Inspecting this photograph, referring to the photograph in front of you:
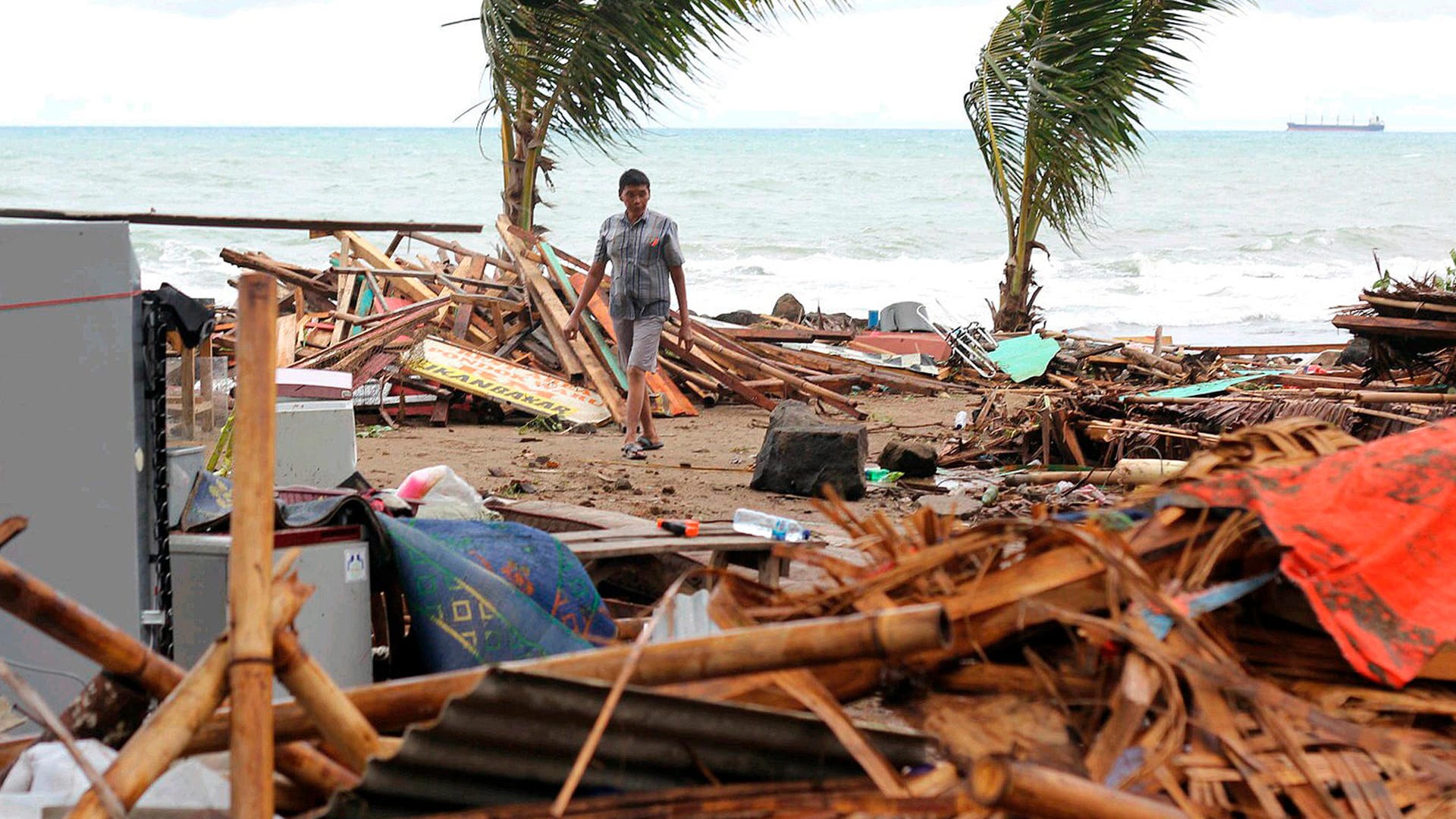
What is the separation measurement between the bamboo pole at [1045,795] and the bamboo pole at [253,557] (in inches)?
39.7

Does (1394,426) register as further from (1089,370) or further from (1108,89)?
(1108,89)

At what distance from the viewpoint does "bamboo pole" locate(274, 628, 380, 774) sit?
1.98 m

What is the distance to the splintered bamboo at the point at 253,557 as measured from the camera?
74.9 inches

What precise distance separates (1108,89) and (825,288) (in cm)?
1626

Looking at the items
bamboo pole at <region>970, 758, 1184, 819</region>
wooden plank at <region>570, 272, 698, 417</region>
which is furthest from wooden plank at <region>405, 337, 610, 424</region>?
bamboo pole at <region>970, 758, 1184, 819</region>

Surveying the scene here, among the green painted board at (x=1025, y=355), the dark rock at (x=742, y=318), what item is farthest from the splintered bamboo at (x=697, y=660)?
the dark rock at (x=742, y=318)

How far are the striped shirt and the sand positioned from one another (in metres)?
1.04

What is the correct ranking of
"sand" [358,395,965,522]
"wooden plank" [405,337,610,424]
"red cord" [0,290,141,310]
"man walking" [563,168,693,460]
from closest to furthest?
1. "red cord" [0,290,141,310]
2. "sand" [358,395,965,522]
3. "man walking" [563,168,693,460]
4. "wooden plank" [405,337,610,424]

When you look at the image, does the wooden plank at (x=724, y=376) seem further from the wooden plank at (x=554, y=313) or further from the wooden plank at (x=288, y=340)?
the wooden plank at (x=288, y=340)

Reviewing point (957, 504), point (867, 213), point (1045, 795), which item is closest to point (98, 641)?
point (1045, 795)

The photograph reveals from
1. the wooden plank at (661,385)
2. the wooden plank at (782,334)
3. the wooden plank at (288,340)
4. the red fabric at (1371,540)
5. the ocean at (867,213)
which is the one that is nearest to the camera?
the red fabric at (1371,540)

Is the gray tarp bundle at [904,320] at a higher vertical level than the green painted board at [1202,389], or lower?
higher

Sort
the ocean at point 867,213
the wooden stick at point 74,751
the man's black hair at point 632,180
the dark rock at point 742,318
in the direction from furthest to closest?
the ocean at point 867,213 → the dark rock at point 742,318 → the man's black hair at point 632,180 → the wooden stick at point 74,751

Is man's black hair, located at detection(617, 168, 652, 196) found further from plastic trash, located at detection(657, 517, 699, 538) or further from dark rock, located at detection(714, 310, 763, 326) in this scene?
dark rock, located at detection(714, 310, 763, 326)
